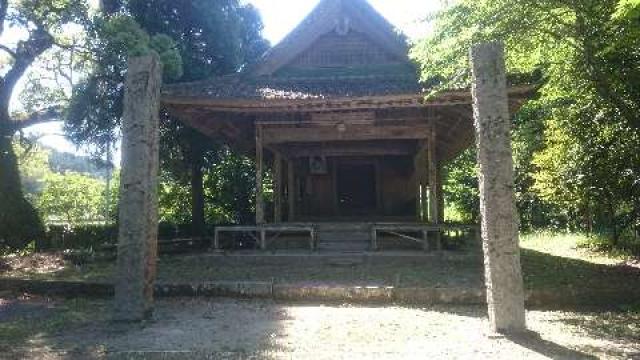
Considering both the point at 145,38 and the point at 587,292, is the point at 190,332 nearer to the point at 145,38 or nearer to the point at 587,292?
the point at 587,292

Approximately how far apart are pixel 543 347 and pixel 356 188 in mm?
13353

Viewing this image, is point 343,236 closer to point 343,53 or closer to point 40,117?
point 343,53

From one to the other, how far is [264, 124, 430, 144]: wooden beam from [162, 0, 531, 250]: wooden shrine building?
0.03 m

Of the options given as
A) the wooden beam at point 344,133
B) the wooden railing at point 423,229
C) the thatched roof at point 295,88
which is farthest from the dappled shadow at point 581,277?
the thatched roof at point 295,88

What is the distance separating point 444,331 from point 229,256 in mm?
7652

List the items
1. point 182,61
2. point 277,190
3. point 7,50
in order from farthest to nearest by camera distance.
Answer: point 7,50, point 182,61, point 277,190

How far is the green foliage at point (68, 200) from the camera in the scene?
2777cm

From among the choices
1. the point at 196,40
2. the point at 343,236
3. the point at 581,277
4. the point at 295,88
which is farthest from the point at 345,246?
the point at 196,40

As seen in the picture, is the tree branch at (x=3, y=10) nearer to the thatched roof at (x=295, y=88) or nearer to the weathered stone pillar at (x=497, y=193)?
the thatched roof at (x=295, y=88)

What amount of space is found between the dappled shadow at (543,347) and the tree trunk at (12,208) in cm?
1628

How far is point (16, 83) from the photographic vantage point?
18.7 metres

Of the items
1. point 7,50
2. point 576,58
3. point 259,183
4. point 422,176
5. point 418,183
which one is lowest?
point 259,183

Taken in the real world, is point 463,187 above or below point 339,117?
below

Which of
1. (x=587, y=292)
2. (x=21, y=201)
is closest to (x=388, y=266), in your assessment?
(x=587, y=292)
